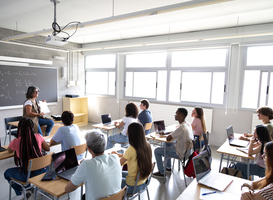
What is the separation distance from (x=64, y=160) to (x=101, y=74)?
5.76 metres

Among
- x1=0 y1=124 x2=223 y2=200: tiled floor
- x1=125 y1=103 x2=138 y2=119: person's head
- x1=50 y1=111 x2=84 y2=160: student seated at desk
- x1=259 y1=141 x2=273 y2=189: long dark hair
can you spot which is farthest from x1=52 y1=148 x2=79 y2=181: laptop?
x1=125 y1=103 x2=138 y2=119: person's head

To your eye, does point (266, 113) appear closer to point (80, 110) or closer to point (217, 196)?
point (217, 196)

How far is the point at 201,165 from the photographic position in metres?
1.95

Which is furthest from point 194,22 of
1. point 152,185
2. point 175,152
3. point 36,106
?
point 36,106

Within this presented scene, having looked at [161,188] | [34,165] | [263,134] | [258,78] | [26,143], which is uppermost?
[258,78]

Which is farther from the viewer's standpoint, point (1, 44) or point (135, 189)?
point (1, 44)

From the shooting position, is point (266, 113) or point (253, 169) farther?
point (266, 113)

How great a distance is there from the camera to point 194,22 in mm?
4449

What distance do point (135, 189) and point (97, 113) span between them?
5686 mm

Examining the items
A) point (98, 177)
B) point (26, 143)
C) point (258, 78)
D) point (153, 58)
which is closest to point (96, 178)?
point (98, 177)

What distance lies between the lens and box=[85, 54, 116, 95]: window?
721 centimetres

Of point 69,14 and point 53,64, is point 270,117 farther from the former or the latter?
point 53,64

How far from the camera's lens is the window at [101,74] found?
23.7 ft

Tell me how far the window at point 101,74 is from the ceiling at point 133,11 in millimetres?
1982
